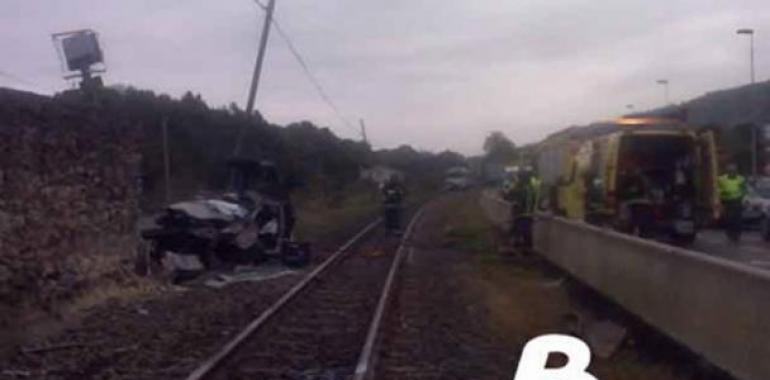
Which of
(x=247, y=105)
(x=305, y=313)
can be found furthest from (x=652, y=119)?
(x=247, y=105)

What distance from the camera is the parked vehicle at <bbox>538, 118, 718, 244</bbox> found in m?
27.3

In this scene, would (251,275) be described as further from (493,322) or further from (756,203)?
(756,203)

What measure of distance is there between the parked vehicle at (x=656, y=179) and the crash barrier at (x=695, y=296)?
8.46 metres

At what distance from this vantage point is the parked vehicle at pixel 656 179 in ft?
89.7

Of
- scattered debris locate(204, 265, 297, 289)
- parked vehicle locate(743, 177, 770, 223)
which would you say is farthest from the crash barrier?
parked vehicle locate(743, 177, 770, 223)

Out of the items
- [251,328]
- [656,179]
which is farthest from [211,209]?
[251,328]

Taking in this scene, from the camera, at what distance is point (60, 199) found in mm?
19812

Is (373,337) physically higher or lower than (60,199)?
lower

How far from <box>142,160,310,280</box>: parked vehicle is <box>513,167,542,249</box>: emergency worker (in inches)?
207

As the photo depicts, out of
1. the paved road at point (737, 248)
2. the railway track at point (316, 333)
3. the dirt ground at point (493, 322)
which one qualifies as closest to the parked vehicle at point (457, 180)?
the paved road at point (737, 248)

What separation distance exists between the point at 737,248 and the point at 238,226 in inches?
396

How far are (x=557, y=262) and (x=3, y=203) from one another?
10355 millimetres

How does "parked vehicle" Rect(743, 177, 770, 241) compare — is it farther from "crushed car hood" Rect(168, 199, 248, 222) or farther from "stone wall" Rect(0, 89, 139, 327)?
"stone wall" Rect(0, 89, 139, 327)

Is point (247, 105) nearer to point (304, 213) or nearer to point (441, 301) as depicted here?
point (304, 213)
